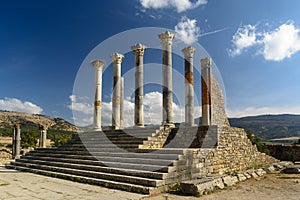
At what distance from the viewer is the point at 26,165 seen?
48.5 ft

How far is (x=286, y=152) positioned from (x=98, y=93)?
15184 millimetres

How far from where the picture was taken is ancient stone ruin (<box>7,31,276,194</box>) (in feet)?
30.3

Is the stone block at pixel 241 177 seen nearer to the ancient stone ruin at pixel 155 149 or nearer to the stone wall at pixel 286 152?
the ancient stone ruin at pixel 155 149

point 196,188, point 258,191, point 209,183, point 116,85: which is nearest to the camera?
point 196,188

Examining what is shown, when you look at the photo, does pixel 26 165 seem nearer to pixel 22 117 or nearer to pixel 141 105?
pixel 141 105

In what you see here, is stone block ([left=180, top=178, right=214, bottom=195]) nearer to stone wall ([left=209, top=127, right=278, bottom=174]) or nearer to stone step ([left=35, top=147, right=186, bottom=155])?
stone step ([left=35, top=147, right=186, bottom=155])

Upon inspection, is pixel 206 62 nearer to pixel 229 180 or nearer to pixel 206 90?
pixel 206 90

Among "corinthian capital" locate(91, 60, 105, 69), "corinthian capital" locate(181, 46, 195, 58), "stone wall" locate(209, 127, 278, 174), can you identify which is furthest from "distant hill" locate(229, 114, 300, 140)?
"corinthian capital" locate(91, 60, 105, 69)

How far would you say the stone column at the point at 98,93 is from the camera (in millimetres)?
19170

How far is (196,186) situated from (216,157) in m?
4.20

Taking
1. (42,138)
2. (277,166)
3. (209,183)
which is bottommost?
(277,166)

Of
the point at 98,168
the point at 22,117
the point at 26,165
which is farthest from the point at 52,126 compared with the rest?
the point at 98,168

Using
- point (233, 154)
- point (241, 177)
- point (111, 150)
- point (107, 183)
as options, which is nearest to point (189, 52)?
point (233, 154)

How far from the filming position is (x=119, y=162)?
1074cm
